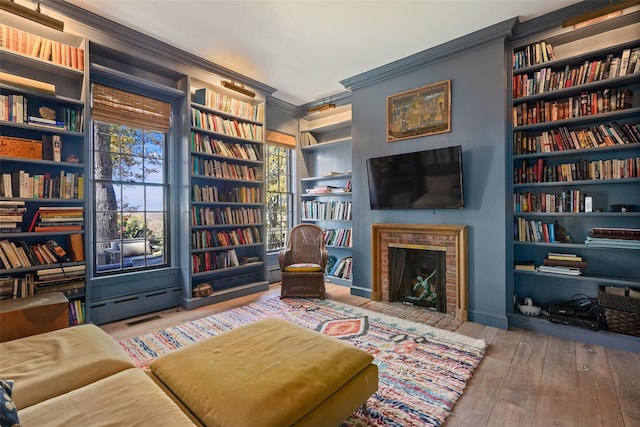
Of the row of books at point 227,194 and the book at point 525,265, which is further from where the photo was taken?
the row of books at point 227,194

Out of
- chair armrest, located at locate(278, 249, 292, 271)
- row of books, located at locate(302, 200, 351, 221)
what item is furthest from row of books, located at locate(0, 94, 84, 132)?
row of books, located at locate(302, 200, 351, 221)

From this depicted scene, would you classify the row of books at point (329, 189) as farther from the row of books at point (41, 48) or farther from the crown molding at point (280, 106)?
the row of books at point (41, 48)

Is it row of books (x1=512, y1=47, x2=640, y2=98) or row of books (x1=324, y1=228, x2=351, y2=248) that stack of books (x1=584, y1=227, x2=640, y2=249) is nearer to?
row of books (x1=512, y1=47, x2=640, y2=98)

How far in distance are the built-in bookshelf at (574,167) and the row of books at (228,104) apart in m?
3.34

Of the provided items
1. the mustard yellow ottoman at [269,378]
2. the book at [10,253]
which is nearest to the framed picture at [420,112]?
the mustard yellow ottoman at [269,378]

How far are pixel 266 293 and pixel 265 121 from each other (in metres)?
2.62

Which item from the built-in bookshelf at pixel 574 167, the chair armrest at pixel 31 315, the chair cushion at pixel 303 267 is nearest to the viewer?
the chair armrest at pixel 31 315

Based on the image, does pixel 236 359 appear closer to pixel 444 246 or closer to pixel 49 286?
pixel 49 286

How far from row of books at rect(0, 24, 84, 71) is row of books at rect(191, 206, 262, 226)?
186 cm

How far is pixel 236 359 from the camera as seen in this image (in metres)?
1.46

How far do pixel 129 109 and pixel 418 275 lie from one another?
396 cm

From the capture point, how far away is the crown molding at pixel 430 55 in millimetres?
2975

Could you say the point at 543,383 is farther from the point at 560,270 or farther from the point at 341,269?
the point at 341,269

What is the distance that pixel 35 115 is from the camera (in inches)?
107
